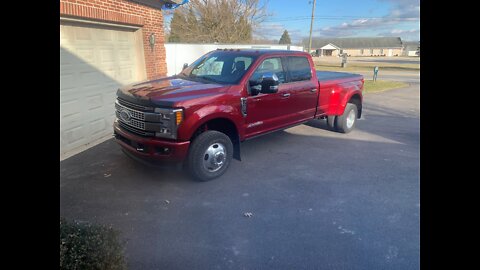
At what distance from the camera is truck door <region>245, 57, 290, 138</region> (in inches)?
183

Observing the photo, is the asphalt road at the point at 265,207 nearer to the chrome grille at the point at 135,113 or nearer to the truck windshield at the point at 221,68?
the chrome grille at the point at 135,113

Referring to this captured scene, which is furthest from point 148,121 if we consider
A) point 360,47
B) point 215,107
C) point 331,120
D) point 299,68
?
point 360,47

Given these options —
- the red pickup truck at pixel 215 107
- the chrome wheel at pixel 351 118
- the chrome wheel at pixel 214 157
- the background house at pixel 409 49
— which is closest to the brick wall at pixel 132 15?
the red pickup truck at pixel 215 107

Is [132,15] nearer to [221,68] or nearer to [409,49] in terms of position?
[221,68]

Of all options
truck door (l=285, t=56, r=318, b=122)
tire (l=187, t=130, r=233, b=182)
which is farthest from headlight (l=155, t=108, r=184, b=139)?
truck door (l=285, t=56, r=318, b=122)

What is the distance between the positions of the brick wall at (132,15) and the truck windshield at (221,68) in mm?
2240

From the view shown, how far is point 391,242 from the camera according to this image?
9.91ft

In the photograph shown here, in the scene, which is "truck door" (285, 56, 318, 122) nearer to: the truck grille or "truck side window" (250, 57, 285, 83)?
"truck side window" (250, 57, 285, 83)

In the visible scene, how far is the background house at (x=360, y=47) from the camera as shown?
98438 mm
